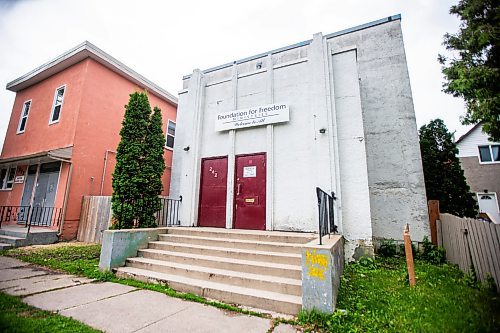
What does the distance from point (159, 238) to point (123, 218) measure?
1288 millimetres

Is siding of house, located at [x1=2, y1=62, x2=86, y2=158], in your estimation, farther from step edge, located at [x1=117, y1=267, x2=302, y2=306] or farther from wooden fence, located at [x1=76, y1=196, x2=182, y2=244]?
step edge, located at [x1=117, y1=267, x2=302, y2=306]

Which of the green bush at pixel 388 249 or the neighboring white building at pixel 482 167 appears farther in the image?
the neighboring white building at pixel 482 167

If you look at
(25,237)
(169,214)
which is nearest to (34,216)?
(25,237)

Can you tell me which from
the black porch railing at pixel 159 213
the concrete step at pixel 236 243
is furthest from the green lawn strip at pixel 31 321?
the black porch railing at pixel 159 213

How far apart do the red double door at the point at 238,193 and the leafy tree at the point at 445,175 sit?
276 inches

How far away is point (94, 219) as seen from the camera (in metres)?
8.44

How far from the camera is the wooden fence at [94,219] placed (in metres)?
8.21

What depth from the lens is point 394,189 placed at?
7160mm

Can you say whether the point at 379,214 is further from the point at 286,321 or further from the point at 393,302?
the point at 286,321

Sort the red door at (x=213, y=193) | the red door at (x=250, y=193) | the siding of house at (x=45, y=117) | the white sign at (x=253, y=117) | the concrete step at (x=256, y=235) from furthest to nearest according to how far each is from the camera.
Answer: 1. the siding of house at (x=45, y=117)
2. the red door at (x=213, y=193)
3. the white sign at (x=253, y=117)
4. the red door at (x=250, y=193)
5. the concrete step at (x=256, y=235)

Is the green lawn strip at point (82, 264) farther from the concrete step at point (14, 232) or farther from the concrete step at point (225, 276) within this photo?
the concrete step at point (14, 232)

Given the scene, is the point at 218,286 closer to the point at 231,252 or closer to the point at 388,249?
the point at 231,252

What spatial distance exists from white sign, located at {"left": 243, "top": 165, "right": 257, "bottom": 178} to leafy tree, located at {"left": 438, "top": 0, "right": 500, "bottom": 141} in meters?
6.63

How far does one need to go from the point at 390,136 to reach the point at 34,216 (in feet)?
46.3
